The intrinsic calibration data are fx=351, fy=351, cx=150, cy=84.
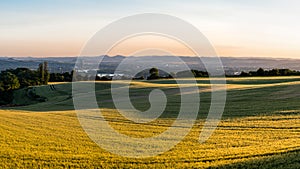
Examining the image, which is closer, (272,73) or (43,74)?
(272,73)

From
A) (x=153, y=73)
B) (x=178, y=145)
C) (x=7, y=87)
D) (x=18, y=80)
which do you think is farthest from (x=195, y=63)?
(x=18, y=80)

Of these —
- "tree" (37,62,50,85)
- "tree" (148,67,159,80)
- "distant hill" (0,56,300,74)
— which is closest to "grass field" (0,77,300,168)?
"distant hill" (0,56,300,74)

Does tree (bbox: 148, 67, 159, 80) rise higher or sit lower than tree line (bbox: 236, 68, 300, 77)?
lower

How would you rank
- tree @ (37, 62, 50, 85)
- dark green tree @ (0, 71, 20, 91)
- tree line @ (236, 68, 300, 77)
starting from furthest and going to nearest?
tree @ (37, 62, 50, 85) < tree line @ (236, 68, 300, 77) < dark green tree @ (0, 71, 20, 91)

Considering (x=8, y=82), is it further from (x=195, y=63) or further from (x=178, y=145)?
(x=178, y=145)

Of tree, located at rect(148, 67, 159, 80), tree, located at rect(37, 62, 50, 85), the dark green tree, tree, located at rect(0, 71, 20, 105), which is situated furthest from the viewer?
tree, located at rect(37, 62, 50, 85)

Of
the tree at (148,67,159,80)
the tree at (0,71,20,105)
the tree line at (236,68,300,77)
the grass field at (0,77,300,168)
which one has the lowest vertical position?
the tree at (0,71,20,105)

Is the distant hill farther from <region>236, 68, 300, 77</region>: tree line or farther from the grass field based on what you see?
the grass field

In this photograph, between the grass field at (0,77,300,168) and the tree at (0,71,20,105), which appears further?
the tree at (0,71,20,105)

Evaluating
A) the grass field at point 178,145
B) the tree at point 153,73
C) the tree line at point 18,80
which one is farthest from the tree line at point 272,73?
the grass field at point 178,145

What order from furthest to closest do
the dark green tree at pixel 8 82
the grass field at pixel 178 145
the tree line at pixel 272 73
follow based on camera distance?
1. the tree line at pixel 272 73
2. the dark green tree at pixel 8 82
3. the grass field at pixel 178 145

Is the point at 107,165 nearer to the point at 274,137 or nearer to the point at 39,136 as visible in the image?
the point at 39,136

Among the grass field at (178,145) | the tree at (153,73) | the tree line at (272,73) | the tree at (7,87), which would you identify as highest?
the tree line at (272,73)

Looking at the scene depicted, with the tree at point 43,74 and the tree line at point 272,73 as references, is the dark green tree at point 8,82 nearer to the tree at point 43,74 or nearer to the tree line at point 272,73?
the tree at point 43,74
